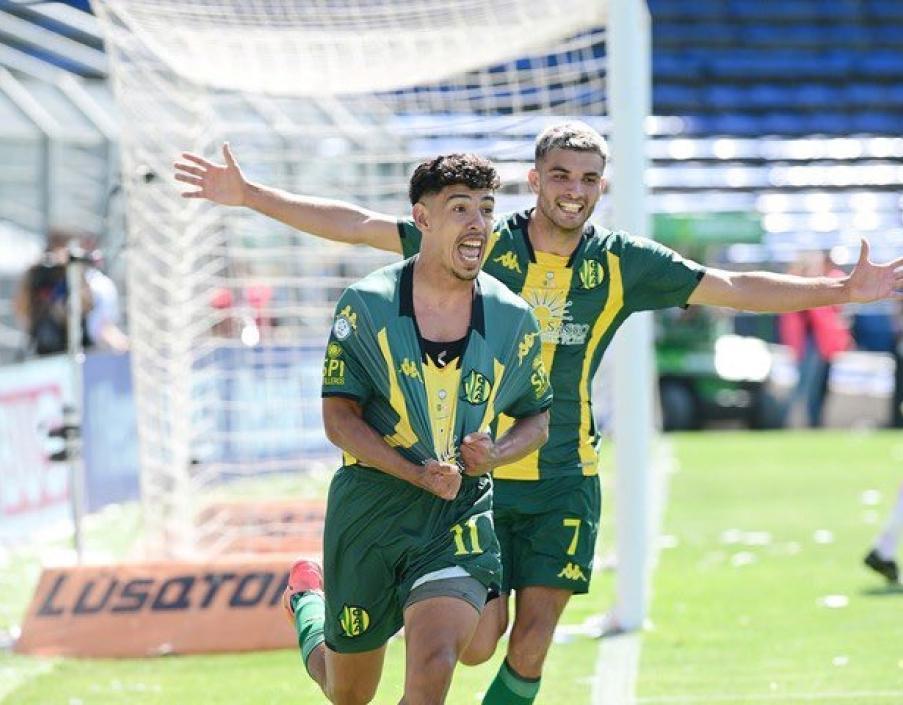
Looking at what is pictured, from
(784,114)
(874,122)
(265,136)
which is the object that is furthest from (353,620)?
(874,122)

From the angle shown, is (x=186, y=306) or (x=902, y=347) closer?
(x=186, y=306)

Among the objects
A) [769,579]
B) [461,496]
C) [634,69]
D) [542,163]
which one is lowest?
[769,579]

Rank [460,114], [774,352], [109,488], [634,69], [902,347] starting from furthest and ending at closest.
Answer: [774,352] < [902,347] < [109,488] < [460,114] < [634,69]

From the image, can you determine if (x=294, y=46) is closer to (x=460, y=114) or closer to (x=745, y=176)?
(x=460, y=114)

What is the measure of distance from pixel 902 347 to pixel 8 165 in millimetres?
12820

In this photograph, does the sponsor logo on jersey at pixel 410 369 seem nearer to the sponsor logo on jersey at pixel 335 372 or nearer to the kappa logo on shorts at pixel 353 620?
the sponsor logo on jersey at pixel 335 372

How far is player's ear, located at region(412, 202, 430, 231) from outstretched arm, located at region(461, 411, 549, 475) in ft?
2.10

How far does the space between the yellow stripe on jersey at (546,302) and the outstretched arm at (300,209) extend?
505 mm

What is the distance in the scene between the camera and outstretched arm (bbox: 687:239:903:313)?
6.36 m

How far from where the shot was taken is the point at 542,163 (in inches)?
254

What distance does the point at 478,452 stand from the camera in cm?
532

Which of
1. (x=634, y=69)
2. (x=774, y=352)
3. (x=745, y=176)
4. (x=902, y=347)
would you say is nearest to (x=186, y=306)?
(x=634, y=69)

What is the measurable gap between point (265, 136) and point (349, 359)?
712cm

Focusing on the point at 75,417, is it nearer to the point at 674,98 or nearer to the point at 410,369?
the point at 410,369
